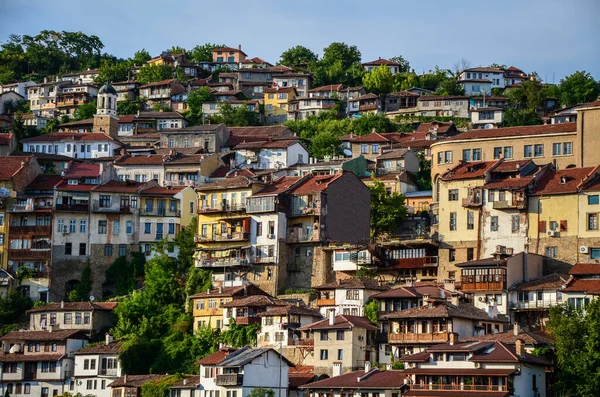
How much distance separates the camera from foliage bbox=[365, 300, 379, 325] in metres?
74.4

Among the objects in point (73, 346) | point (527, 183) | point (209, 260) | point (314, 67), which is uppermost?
point (314, 67)

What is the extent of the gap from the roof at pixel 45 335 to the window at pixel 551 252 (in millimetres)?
30881

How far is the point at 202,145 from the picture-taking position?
119 meters

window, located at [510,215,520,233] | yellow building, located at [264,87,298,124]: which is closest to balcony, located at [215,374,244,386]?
window, located at [510,215,520,233]

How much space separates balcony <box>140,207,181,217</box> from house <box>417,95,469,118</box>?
146 ft

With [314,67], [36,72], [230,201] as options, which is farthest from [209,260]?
[36,72]

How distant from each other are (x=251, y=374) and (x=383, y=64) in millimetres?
96224

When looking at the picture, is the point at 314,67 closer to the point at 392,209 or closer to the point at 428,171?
the point at 428,171

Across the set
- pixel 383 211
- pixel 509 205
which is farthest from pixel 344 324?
pixel 383 211

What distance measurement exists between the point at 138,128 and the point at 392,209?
49778 millimetres

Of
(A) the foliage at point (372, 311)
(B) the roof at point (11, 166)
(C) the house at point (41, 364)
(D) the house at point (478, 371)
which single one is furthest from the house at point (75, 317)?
(D) the house at point (478, 371)

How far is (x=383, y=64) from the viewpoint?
161 meters

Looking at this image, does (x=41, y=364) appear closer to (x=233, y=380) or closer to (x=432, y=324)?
(x=233, y=380)

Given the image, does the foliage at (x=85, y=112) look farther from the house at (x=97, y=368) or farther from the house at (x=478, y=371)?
the house at (x=478, y=371)
